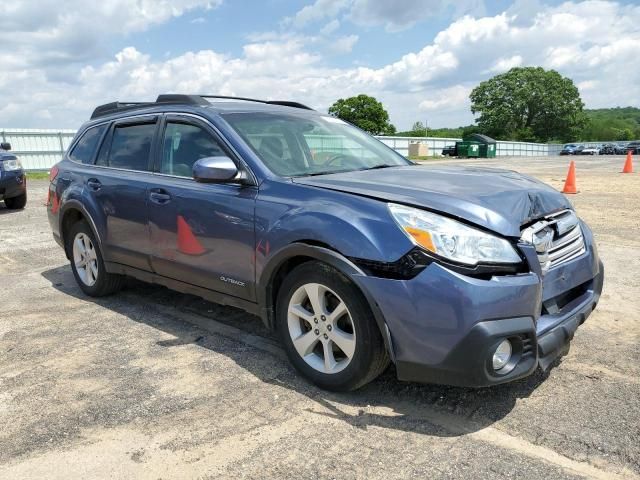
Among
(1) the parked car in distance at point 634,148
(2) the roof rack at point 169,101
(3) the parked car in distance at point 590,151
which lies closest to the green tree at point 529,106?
(3) the parked car in distance at point 590,151

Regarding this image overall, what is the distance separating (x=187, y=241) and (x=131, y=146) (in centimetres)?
130

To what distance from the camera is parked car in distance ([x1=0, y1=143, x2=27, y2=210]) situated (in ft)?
35.1

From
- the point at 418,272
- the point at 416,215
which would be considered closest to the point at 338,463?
the point at 418,272

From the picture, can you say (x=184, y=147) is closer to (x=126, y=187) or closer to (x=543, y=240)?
(x=126, y=187)

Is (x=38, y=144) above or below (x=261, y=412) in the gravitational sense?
above

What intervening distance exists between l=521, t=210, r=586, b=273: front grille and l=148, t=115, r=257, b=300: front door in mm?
1651

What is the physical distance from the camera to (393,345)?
2832 mm

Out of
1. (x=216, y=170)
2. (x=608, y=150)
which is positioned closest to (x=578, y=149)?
(x=608, y=150)

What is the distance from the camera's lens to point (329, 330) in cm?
313

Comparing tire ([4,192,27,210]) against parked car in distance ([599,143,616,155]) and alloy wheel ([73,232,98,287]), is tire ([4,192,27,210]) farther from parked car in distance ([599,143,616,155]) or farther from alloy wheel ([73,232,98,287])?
parked car in distance ([599,143,616,155])

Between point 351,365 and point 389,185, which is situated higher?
point 389,185

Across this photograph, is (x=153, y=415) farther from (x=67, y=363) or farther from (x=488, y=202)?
(x=488, y=202)

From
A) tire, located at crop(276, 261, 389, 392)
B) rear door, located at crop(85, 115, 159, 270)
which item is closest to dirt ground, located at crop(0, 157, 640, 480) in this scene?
tire, located at crop(276, 261, 389, 392)

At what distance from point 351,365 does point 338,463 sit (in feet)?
1.99
